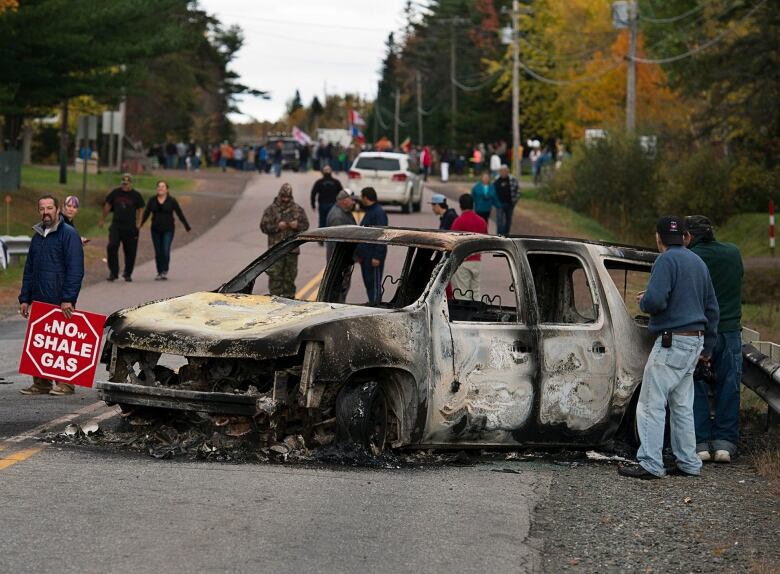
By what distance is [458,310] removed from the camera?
38.1 feet

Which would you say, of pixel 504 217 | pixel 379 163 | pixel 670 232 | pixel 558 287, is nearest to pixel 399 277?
pixel 558 287

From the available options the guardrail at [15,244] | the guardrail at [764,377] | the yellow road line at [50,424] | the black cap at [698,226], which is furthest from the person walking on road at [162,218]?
the black cap at [698,226]

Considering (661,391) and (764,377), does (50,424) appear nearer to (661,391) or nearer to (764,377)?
(661,391)

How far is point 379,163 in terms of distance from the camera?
4581cm

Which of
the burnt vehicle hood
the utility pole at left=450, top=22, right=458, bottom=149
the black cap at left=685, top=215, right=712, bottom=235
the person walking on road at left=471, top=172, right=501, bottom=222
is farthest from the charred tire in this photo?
the utility pole at left=450, top=22, right=458, bottom=149

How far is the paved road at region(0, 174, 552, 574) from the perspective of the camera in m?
7.15

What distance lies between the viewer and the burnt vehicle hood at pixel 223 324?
31.0 ft

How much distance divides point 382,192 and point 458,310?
34092 mm

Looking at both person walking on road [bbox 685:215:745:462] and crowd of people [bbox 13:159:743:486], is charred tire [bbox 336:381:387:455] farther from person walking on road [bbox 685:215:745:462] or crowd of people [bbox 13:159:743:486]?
person walking on road [bbox 685:215:745:462]

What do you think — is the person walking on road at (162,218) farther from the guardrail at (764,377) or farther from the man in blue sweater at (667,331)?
the man in blue sweater at (667,331)

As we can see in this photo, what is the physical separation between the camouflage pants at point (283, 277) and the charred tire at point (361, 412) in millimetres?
9346

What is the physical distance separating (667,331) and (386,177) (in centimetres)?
3539

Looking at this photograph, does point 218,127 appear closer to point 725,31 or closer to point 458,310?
point 725,31

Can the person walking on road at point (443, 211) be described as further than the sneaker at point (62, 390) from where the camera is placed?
Yes
